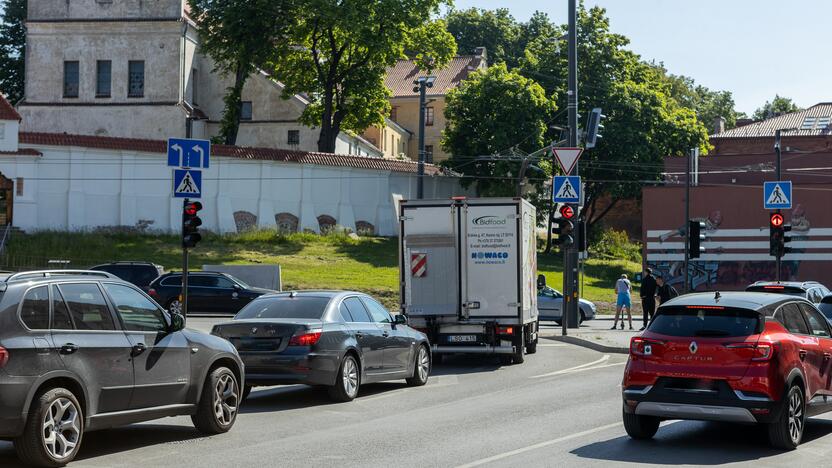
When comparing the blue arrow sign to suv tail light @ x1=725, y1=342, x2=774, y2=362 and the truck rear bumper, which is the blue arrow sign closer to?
the truck rear bumper

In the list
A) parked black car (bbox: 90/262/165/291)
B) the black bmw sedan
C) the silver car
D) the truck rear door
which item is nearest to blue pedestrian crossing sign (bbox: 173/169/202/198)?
the truck rear door

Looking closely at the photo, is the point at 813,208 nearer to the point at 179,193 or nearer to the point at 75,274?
the point at 179,193

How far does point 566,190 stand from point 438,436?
17.8 m

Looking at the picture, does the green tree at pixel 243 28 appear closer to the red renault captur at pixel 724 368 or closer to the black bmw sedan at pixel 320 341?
the black bmw sedan at pixel 320 341

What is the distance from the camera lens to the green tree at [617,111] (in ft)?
232

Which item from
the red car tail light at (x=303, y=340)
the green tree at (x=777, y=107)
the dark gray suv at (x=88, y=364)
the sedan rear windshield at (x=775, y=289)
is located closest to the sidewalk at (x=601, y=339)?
the sedan rear windshield at (x=775, y=289)

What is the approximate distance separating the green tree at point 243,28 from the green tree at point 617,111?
1741 centimetres

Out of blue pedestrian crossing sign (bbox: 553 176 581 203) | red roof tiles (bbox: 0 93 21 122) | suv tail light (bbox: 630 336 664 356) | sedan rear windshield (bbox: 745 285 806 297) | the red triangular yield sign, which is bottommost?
suv tail light (bbox: 630 336 664 356)

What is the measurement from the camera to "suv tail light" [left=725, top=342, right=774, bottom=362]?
11188 mm

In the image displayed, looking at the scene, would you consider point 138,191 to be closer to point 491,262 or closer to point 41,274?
point 491,262

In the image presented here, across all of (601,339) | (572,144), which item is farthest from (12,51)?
(601,339)

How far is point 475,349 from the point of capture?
21562mm

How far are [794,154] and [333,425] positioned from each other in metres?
59.7

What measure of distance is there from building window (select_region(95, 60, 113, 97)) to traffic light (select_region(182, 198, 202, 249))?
49802 mm
